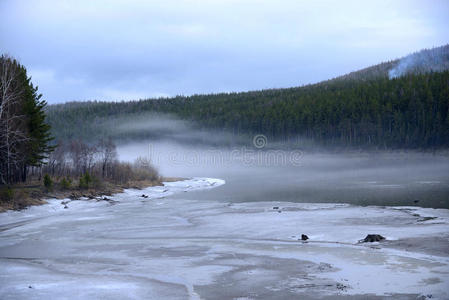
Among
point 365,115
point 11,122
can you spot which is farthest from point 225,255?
point 365,115

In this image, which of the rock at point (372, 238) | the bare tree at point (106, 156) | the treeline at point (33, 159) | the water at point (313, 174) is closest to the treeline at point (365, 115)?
the water at point (313, 174)

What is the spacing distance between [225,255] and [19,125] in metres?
30.2

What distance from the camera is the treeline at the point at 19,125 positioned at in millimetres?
39250

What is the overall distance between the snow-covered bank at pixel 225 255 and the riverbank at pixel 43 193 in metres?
1.87

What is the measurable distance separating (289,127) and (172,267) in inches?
5528

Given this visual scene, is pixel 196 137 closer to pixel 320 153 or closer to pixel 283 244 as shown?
pixel 320 153

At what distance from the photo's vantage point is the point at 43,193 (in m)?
40.6

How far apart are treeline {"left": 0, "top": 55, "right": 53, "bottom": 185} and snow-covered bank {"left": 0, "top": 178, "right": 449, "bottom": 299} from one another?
8688mm

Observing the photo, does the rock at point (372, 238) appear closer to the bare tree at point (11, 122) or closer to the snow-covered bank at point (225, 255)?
the snow-covered bank at point (225, 255)

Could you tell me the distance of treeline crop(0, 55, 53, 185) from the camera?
3925 centimetres

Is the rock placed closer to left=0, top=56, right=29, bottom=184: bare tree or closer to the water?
the water

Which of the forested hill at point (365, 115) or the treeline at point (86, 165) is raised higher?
the forested hill at point (365, 115)

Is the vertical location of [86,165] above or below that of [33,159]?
below

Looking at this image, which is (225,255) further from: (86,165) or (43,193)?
(86,165)
